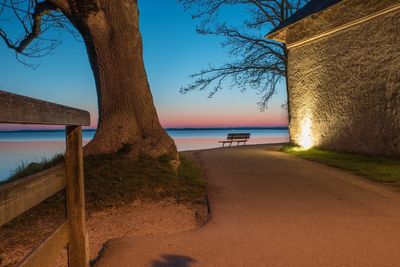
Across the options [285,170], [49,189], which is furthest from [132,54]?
[49,189]

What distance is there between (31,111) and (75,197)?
124 cm

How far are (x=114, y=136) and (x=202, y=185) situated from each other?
2644 mm

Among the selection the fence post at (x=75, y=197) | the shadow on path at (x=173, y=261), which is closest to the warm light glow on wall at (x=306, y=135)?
the shadow on path at (x=173, y=261)

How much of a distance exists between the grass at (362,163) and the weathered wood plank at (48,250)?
265 inches

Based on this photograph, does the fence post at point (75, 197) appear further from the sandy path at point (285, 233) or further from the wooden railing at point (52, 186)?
the sandy path at point (285, 233)

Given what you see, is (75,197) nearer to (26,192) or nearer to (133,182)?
(26,192)

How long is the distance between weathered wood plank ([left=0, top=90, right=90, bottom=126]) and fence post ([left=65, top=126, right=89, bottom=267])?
0.31 m

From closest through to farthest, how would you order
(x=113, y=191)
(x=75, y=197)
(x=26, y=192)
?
1. (x=26, y=192)
2. (x=75, y=197)
3. (x=113, y=191)

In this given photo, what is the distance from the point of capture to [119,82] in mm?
8281

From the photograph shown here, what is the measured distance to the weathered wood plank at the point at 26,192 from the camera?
160 cm

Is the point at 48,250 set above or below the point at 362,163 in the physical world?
above

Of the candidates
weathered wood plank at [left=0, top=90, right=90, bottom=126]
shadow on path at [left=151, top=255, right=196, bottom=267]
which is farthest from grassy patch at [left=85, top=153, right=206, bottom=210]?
weathered wood plank at [left=0, top=90, right=90, bottom=126]

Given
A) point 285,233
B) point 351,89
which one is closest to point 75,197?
point 285,233

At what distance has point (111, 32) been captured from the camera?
8148 millimetres
